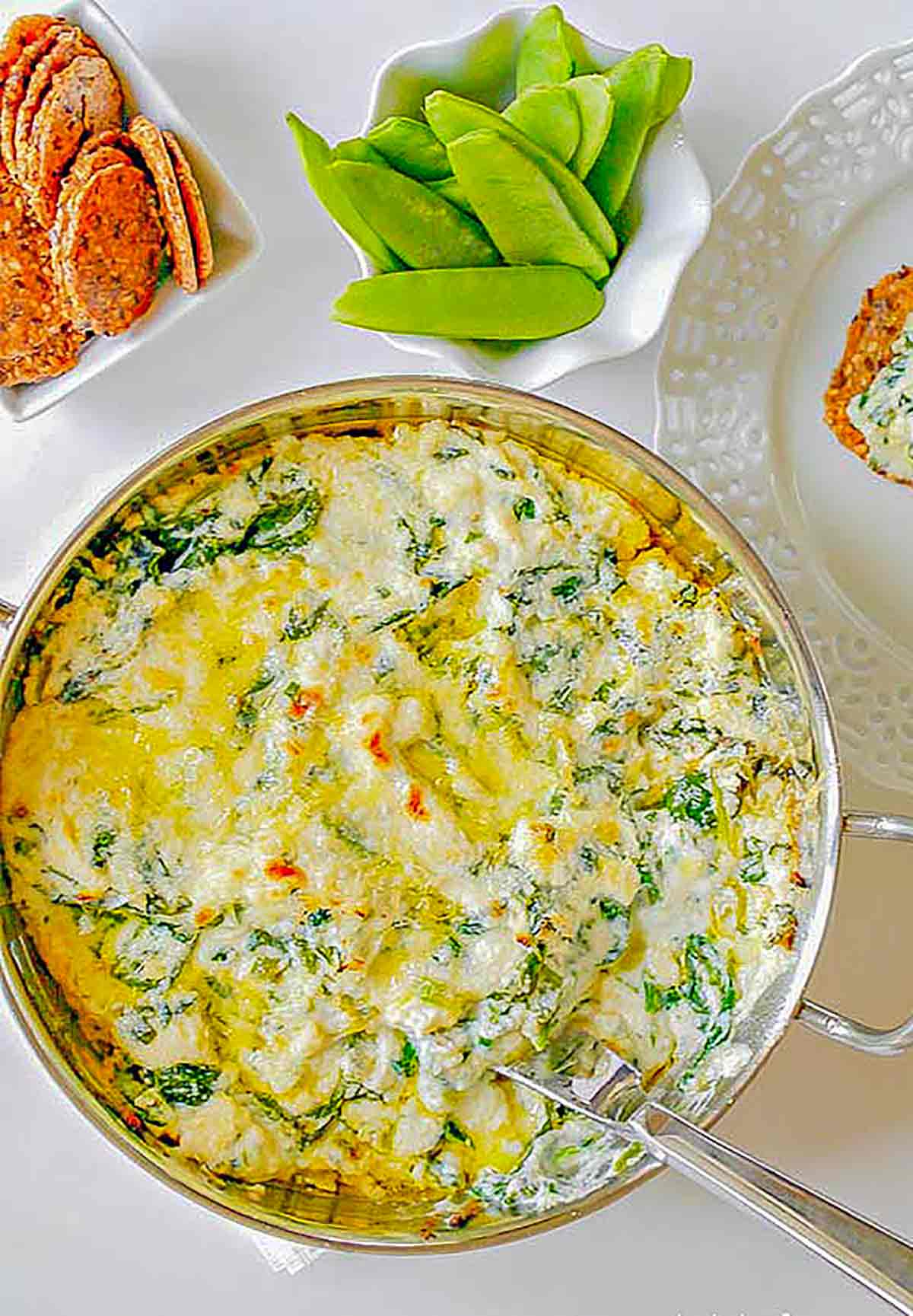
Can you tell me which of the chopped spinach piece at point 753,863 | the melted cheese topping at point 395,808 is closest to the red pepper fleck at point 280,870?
the melted cheese topping at point 395,808

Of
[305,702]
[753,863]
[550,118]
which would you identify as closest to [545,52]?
[550,118]

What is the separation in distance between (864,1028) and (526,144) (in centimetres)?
101

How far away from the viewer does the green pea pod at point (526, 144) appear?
6.03 feet

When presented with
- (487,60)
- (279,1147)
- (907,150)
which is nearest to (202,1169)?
(279,1147)

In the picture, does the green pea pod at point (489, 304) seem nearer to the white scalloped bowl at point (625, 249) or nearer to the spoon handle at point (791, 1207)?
the white scalloped bowl at point (625, 249)

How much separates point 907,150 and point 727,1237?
4.31 ft

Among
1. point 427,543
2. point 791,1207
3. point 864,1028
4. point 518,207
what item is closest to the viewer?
point 791,1207

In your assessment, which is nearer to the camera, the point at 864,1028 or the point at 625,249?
the point at 864,1028

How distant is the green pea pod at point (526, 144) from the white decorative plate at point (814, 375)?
0.14m

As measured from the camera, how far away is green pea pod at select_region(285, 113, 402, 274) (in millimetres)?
1877

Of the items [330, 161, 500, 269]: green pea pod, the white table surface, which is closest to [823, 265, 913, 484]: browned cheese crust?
the white table surface

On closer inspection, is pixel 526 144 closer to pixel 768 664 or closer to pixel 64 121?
pixel 64 121

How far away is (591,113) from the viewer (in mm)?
1840

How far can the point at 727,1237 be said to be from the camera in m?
2.00
